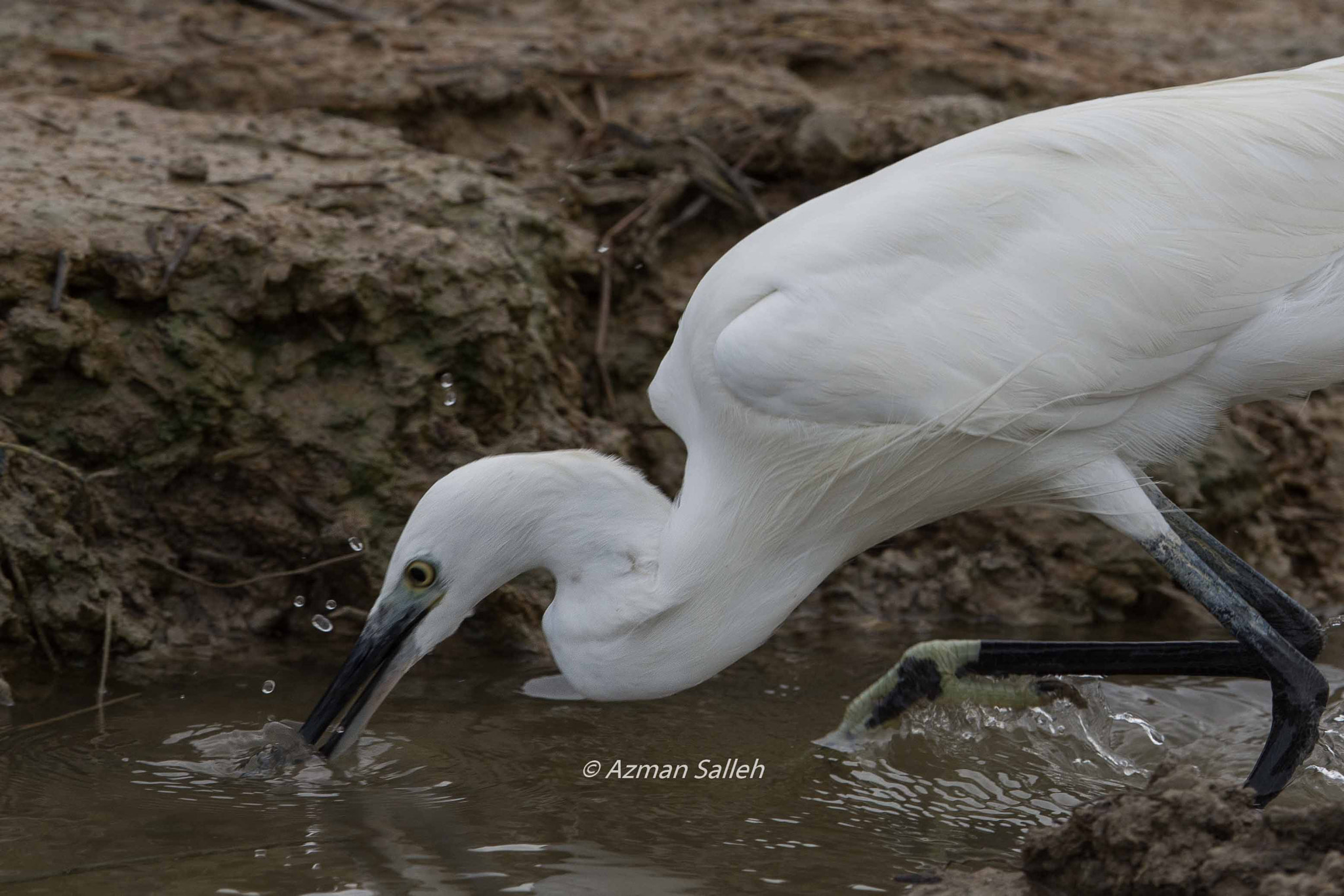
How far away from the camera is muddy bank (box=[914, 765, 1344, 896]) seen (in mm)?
2758

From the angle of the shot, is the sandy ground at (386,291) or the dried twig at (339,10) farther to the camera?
the dried twig at (339,10)

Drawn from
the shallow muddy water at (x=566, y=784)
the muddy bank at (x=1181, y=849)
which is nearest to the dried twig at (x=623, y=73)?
the shallow muddy water at (x=566, y=784)

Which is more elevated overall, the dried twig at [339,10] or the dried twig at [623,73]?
the dried twig at [339,10]

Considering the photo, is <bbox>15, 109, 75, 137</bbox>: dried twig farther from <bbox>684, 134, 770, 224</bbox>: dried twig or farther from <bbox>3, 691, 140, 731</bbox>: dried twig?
<bbox>684, 134, 770, 224</bbox>: dried twig

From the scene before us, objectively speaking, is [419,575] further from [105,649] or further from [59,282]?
[59,282]

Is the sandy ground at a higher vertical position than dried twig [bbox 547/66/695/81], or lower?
lower

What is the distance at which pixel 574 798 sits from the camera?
383 centimetres

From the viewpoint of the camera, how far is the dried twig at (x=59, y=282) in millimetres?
4816

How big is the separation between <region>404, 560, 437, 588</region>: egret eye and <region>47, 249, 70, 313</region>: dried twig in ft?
5.72

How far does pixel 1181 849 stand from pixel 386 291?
10.8 feet


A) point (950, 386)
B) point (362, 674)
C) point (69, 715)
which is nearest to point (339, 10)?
point (69, 715)

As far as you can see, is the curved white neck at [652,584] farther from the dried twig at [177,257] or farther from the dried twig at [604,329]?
the dried twig at [604,329]

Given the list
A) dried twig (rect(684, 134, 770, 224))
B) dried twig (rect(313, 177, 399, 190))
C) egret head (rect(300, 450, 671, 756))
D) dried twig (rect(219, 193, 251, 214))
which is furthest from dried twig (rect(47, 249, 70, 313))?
dried twig (rect(684, 134, 770, 224))

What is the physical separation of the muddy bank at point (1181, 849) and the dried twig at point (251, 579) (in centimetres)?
262
